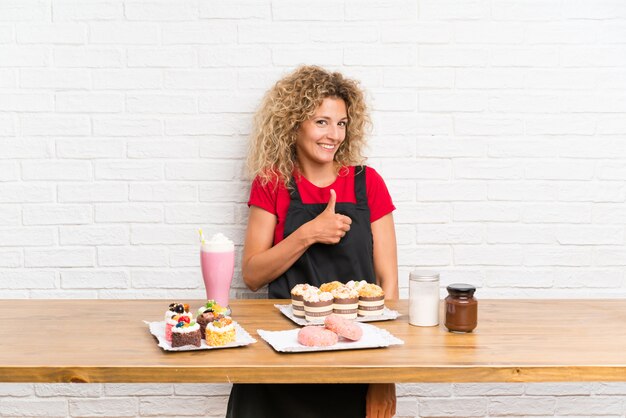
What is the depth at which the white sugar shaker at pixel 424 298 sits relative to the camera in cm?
173

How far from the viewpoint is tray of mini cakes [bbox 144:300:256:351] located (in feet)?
5.01

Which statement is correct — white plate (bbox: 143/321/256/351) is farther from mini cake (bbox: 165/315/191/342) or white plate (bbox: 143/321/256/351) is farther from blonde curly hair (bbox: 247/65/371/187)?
blonde curly hair (bbox: 247/65/371/187)

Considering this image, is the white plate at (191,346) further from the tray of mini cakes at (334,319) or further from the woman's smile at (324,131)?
the woman's smile at (324,131)

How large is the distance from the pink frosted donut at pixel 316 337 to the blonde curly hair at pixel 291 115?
909 millimetres

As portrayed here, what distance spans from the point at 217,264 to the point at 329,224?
511 mm

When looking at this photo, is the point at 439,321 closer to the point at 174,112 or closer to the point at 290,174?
the point at 290,174

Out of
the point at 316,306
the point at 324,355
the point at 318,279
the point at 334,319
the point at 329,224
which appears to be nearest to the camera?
the point at 324,355

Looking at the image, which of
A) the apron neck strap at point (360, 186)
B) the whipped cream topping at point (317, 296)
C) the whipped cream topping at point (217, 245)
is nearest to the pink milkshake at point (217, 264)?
the whipped cream topping at point (217, 245)

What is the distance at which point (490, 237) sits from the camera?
8.72 feet

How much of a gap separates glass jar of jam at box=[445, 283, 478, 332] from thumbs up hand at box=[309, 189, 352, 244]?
2.04 ft

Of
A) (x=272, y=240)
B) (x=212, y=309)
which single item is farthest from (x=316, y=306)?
(x=272, y=240)

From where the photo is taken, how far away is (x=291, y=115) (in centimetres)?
239

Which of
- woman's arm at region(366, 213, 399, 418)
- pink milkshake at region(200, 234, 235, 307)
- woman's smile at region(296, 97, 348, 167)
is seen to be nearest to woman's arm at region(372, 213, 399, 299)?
woman's arm at region(366, 213, 399, 418)

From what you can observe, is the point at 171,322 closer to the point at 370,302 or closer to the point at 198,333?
the point at 198,333
